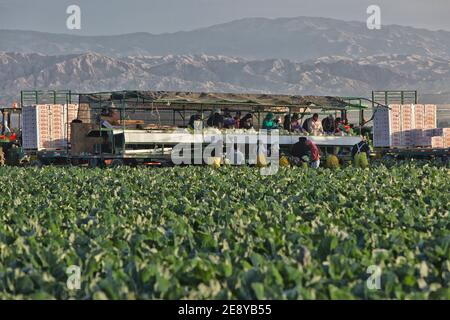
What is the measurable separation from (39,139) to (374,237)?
26.0 m

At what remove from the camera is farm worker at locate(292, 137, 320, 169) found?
32375 mm

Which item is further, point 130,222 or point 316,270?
point 130,222

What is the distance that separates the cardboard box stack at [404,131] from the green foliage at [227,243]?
16984 mm

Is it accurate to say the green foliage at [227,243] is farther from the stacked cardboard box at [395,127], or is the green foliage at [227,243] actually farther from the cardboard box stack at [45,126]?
the stacked cardboard box at [395,127]

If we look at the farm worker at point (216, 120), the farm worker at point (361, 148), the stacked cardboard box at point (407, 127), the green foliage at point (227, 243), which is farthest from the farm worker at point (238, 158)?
the green foliage at point (227, 243)

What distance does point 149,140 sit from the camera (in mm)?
31672

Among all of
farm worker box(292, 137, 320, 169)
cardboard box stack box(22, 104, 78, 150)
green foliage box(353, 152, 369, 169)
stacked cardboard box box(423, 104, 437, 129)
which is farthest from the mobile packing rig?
green foliage box(353, 152, 369, 169)

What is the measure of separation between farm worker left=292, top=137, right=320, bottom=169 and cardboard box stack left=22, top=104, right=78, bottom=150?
8.52 metres

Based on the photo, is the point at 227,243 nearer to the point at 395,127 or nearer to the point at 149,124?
the point at 149,124

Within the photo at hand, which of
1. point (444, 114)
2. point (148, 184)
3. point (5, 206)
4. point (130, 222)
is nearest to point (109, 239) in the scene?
point (130, 222)

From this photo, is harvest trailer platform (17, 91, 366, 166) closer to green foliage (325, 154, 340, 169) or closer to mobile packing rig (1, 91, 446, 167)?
mobile packing rig (1, 91, 446, 167)

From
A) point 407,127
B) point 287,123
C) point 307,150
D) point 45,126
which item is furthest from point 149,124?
point 407,127

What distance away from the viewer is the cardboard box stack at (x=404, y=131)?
36406 millimetres

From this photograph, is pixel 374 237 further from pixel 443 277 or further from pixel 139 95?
pixel 139 95
